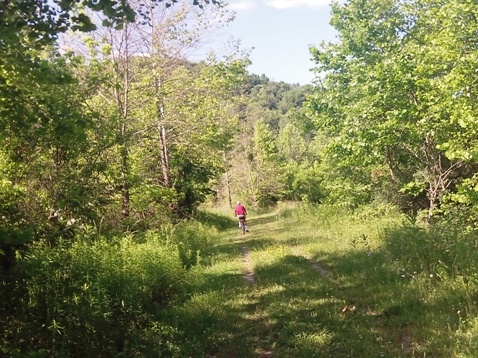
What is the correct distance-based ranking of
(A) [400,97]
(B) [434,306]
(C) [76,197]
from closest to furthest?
1. (B) [434,306]
2. (C) [76,197]
3. (A) [400,97]

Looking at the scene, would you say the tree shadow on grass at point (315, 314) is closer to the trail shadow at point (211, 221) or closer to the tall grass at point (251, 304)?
the tall grass at point (251, 304)

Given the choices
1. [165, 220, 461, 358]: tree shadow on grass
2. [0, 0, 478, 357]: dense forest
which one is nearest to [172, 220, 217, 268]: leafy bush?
[0, 0, 478, 357]: dense forest

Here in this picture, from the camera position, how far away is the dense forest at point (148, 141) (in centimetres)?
555

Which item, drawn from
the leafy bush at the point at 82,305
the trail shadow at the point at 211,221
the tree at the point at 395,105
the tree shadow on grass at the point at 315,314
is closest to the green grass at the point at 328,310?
the tree shadow on grass at the point at 315,314

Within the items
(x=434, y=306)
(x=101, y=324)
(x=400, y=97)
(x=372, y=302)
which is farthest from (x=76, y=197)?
(x=400, y=97)

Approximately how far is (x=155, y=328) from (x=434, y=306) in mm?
4513

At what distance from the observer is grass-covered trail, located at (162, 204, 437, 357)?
225 inches

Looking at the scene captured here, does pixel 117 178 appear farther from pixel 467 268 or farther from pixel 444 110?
pixel 444 110

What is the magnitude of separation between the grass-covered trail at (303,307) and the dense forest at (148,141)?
109 cm

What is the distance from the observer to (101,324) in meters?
5.92

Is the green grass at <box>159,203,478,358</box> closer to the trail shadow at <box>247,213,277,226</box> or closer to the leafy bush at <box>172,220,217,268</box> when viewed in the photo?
the leafy bush at <box>172,220,217,268</box>

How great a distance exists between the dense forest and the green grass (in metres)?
0.93

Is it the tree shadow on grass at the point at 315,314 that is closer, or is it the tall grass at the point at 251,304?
the tall grass at the point at 251,304

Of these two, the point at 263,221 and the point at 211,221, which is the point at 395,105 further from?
the point at 263,221
